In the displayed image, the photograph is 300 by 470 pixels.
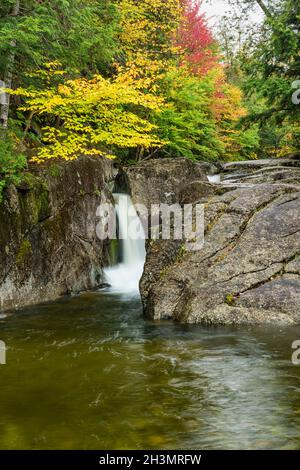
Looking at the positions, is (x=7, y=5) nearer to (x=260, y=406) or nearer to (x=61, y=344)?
(x=61, y=344)

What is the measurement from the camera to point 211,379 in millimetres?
5188

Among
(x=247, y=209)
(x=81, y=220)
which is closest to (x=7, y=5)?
(x=81, y=220)

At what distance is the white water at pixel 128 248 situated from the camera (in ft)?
39.2

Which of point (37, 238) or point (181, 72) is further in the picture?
point (181, 72)

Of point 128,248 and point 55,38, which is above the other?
point 55,38

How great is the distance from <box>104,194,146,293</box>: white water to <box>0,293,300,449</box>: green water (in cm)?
410

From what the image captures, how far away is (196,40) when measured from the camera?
2005cm

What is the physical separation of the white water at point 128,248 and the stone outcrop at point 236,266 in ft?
10.2

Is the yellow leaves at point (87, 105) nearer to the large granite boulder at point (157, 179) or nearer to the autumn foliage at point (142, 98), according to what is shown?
the autumn foliage at point (142, 98)

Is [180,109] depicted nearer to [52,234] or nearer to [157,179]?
[157,179]

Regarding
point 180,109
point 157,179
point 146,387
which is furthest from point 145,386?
point 180,109

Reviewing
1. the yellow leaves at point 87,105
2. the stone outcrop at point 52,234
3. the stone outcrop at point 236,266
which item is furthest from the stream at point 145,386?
the yellow leaves at point 87,105

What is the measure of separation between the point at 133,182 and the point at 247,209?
18.4ft

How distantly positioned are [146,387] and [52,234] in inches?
235
